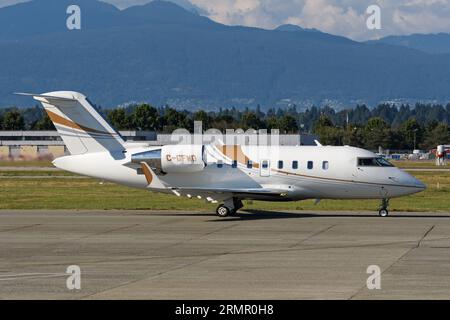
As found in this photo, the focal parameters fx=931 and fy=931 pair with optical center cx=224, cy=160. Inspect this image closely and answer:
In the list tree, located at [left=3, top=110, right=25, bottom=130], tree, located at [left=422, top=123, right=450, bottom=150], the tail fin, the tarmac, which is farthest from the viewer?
tree, located at [left=422, top=123, right=450, bottom=150]

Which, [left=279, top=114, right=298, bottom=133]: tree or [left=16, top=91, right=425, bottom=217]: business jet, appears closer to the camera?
[left=16, top=91, right=425, bottom=217]: business jet

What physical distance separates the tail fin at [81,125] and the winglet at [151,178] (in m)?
2.05

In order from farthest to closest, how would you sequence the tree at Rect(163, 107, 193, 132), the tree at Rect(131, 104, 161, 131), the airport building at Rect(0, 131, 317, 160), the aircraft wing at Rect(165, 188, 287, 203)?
1. the tree at Rect(163, 107, 193, 132)
2. the tree at Rect(131, 104, 161, 131)
3. the airport building at Rect(0, 131, 317, 160)
4. the aircraft wing at Rect(165, 188, 287, 203)

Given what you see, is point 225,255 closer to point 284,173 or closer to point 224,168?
point 284,173

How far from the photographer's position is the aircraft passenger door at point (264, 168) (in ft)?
122

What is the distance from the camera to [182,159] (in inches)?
1455

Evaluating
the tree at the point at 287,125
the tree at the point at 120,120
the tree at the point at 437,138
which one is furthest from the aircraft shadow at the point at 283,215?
the tree at the point at 437,138

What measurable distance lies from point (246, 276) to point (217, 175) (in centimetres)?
1656

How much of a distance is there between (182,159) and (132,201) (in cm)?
1062

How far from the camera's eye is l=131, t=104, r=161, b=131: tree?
176 metres

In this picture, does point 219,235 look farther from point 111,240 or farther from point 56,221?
point 56,221

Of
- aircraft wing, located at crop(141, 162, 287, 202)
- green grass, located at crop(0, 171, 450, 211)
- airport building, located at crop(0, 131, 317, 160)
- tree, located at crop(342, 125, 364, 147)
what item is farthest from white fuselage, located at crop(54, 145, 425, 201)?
tree, located at crop(342, 125, 364, 147)

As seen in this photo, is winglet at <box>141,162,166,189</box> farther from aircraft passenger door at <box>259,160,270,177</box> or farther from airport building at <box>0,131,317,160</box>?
airport building at <box>0,131,317,160</box>

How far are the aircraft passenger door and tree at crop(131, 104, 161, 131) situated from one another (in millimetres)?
138768
